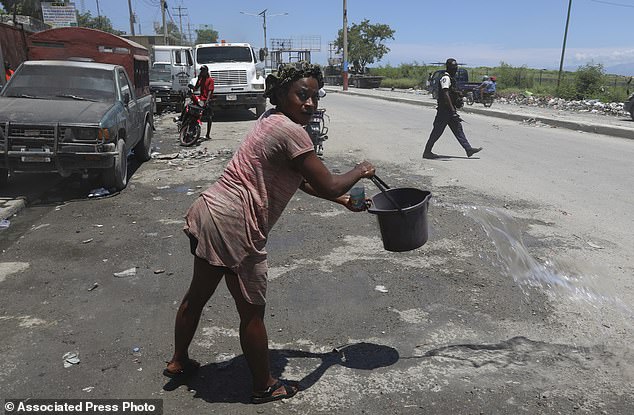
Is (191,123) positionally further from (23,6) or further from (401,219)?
(23,6)

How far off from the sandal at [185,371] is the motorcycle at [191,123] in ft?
32.0

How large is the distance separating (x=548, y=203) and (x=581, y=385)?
4.48 m

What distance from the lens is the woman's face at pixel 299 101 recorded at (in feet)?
8.77

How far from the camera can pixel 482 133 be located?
1483 centimetres

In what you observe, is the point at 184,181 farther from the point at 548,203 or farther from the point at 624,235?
the point at 624,235

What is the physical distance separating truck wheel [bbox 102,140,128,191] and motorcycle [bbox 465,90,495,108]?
19604 millimetres

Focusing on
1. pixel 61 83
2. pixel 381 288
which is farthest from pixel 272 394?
pixel 61 83

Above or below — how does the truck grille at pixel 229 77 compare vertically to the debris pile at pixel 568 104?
above

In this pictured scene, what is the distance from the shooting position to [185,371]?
120 inches

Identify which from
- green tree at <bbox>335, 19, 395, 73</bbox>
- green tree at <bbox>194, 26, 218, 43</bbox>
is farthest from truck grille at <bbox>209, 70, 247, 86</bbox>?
green tree at <bbox>194, 26, 218, 43</bbox>

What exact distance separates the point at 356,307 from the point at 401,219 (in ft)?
3.82

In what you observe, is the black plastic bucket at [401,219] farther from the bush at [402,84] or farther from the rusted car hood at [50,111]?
the bush at [402,84]

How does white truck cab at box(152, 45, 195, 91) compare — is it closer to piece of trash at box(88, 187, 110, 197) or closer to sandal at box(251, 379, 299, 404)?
piece of trash at box(88, 187, 110, 197)

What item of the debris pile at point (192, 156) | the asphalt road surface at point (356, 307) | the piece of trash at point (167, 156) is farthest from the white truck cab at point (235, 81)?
the asphalt road surface at point (356, 307)
